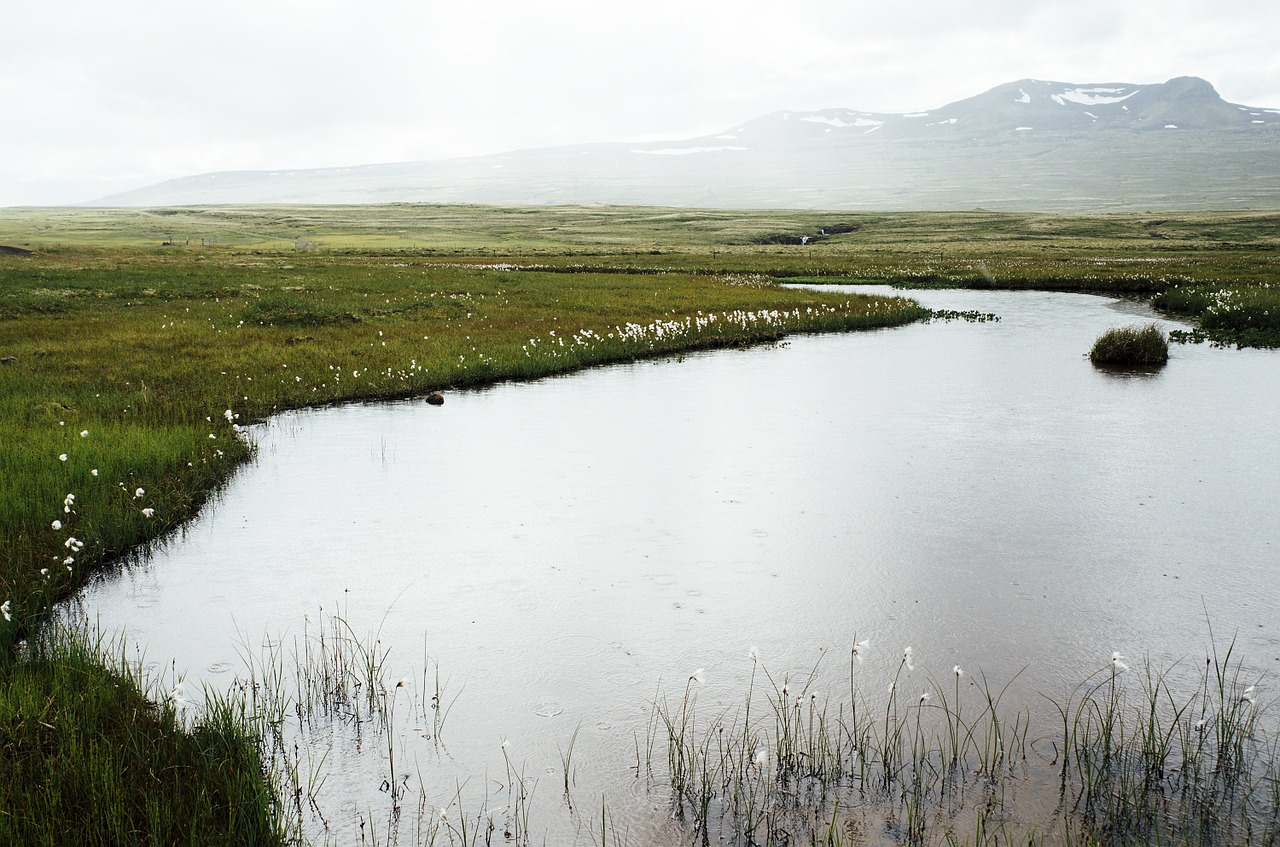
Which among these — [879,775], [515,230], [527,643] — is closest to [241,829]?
[527,643]

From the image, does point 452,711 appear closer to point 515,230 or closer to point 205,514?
point 205,514

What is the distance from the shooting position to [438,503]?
11.6 meters

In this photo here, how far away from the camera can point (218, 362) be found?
19.7 meters

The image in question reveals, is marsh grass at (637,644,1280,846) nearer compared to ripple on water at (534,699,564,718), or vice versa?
marsh grass at (637,644,1280,846)

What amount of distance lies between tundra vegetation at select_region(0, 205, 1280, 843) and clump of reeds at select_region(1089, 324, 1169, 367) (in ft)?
17.2

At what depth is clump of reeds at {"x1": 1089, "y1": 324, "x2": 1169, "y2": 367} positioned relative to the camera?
22.2 m

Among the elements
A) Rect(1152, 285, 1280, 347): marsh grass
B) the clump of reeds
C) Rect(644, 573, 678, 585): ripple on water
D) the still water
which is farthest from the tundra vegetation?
the clump of reeds

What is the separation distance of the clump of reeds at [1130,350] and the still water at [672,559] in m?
4.49

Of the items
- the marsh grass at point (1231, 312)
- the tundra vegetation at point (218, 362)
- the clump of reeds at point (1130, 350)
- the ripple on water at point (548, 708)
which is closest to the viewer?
the tundra vegetation at point (218, 362)

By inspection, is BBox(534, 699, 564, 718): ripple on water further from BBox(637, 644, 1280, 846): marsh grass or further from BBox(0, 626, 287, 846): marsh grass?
BBox(0, 626, 287, 846): marsh grass

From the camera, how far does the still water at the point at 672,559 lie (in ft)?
21.5

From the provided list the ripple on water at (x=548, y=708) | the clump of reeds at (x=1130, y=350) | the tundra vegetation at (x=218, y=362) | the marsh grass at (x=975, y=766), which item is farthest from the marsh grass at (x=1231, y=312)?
the ripple on water at (x=548, y=708)

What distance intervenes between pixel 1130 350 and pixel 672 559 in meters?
17.7

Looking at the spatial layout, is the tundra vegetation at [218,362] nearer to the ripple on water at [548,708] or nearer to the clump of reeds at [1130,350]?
the ripple on water at [548,708]
